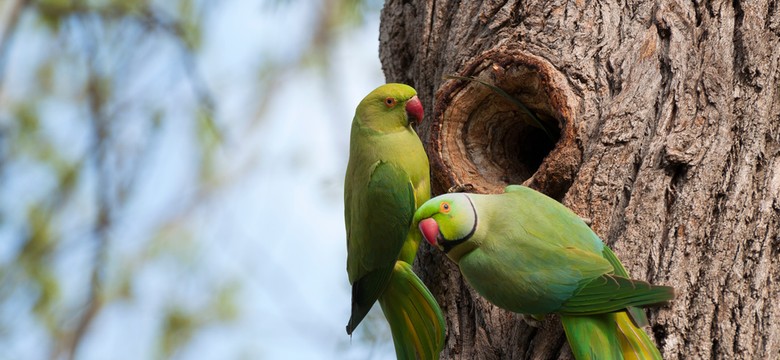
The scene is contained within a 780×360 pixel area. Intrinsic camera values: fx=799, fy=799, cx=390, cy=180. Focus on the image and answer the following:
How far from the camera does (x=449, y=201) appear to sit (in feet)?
8.23

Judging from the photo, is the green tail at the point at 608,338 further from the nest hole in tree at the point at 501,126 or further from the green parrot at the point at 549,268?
the nest hole in tree at the point at 501,126

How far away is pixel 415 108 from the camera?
122 inches

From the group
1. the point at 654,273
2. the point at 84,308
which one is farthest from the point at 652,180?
the point at 84,308

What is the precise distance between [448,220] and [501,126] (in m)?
0.89

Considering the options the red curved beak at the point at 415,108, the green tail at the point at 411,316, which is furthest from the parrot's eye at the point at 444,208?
the red curved beak at the point at 415,108

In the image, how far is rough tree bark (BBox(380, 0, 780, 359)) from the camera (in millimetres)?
2367

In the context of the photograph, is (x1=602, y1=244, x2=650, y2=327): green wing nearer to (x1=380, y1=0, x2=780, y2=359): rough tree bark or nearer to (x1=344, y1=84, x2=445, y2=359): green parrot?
(x1=380, y1=0, x2=780, y2=359): rough tree bark

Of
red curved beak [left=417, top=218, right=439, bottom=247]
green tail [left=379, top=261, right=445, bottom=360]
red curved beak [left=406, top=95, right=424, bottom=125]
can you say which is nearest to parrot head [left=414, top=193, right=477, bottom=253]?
red curved beak [left=417, top=218, right=439, bottom=247]

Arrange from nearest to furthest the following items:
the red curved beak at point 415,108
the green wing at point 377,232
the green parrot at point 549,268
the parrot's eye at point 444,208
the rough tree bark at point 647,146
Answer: the green parrot at point 549,268 → the rough tree bark at point 647,146 → the parrot's eye at point 444,208 → the green wing at point 377,232 → the red curved beak at point 415,108

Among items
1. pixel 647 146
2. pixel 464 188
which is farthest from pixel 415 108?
pixel 647 146

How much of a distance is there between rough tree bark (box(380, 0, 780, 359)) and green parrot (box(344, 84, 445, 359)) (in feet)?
0.29

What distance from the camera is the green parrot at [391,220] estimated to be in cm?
283

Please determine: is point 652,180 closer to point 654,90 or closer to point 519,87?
point 654,90

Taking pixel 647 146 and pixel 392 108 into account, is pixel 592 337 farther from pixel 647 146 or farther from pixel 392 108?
pixel 392 108
